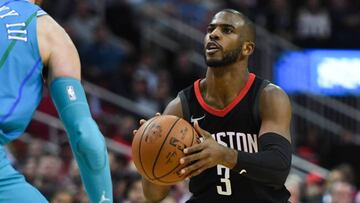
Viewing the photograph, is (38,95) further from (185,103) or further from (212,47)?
(185,103)

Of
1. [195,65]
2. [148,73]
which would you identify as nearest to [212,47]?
[148,73]

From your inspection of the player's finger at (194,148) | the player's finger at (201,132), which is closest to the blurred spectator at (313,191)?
the player's finger at (201,132)

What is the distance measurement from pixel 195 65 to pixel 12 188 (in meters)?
12.1

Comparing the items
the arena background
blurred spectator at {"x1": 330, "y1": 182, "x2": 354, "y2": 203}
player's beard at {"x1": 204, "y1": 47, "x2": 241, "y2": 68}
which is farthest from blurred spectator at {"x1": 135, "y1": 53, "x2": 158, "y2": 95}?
player's beard at {"x1": 204, "y1": 47, "x2": 241, "y2": 68}

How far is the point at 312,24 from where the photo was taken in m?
16.3

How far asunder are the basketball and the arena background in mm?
7257

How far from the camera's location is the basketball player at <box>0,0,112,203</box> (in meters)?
3.69

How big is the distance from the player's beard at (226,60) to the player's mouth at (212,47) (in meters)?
0.05

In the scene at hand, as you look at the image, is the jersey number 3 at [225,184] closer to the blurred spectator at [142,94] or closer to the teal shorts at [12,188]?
the teal shorts at [12,188]

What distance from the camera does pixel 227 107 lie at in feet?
17.9

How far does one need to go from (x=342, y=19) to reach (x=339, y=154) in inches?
123

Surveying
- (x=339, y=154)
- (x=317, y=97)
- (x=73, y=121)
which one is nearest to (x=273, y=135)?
(x=73, y=121)

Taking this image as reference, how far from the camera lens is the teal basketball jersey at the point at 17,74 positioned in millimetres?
3730

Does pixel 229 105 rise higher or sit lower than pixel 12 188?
lower
